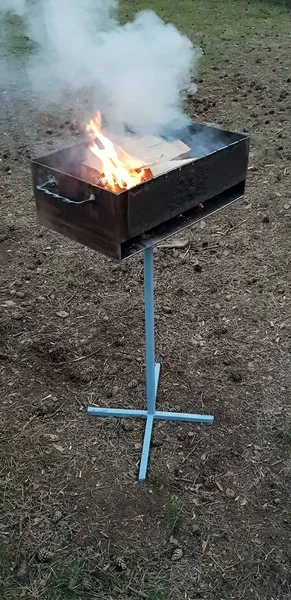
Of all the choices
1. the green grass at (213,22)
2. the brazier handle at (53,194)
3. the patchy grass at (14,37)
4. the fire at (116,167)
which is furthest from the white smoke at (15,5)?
the patchy grass at (14,37)

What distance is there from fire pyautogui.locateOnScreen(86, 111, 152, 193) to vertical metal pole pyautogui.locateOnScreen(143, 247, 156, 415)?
1.05 ft

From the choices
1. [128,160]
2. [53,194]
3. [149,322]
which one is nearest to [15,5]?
[128,160]

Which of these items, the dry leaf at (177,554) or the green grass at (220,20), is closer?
the dry leaf at (177,554)

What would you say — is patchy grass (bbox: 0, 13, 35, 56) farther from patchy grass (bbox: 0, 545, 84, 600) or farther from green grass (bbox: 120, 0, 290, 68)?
patchy grass (bbox: 0, 545, 84, 600)

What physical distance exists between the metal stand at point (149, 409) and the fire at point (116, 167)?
0.35 meters

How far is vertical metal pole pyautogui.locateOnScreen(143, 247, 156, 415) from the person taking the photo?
102 inches

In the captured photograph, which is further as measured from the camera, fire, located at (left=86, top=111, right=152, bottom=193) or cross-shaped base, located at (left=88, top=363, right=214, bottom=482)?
cross-shaped base, located at (left=88, top=363, right=214, bottom=482)

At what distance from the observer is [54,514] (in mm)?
2527

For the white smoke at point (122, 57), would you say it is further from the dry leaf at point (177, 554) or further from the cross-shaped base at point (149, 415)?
the dry leaf at point (177, 554)

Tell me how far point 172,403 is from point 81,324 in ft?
2.77

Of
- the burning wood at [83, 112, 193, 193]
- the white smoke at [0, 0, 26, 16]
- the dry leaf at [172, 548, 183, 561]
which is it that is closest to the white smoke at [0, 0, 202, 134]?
the white smoke at [0, 0, 26, 16]

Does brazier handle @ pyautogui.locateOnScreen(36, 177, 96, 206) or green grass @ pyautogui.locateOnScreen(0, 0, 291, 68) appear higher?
brazier handle @ pyautogui.locateOnScreen(36, 177, 96, 206)

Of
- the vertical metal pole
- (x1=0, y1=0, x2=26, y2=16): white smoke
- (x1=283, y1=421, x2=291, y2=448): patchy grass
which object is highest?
(x1=0, y1=0, x2=26, y2=16): white smoke

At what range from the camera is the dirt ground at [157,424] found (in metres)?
2.34
